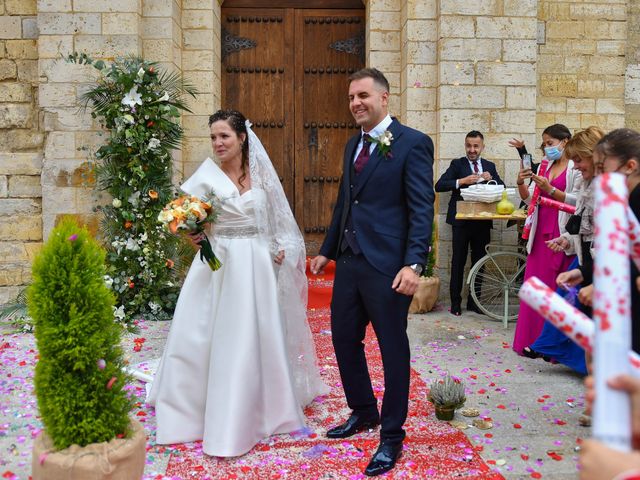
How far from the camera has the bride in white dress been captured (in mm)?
3441

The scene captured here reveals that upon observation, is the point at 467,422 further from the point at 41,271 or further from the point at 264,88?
the point at 264,88

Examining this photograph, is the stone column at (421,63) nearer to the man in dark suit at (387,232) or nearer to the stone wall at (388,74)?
the stone wall at (388,74)

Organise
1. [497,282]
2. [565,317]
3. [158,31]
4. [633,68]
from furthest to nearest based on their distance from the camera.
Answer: [633,68] < [158,31] < [497,282] < [565,317]

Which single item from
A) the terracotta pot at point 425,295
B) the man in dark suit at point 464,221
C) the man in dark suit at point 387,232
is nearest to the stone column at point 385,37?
the man in dark suit at point 464,221

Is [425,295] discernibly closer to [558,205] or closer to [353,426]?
[558,205]

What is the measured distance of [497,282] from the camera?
22.7 feet

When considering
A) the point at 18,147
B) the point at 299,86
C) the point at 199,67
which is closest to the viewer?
the point at 18,147

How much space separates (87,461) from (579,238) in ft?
10.5

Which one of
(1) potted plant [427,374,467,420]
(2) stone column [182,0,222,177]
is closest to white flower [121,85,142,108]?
(2) stone column [182,0,222,177]

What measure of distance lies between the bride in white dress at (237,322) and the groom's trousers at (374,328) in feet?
1.27

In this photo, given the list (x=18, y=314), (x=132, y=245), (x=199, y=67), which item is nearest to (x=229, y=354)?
(x=132, y=245)

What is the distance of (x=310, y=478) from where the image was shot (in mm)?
3098

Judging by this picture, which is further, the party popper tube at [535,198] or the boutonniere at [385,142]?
the party popper tube at [535,198]

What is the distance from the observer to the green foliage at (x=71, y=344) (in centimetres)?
244
